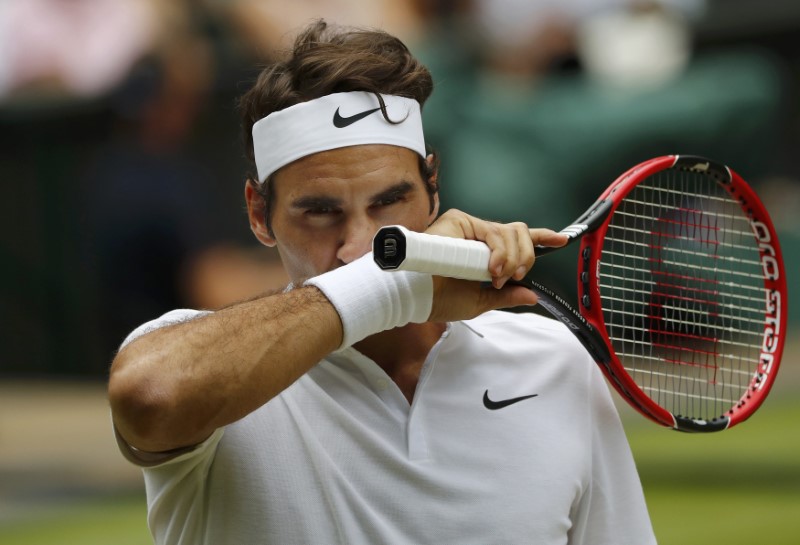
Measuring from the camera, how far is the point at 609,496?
270 cm

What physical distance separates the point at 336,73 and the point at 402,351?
0.62 metres

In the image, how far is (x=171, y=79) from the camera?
935 cm

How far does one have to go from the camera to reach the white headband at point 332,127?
9.05 feet

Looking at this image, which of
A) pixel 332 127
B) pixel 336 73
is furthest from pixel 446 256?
pixel 336 73

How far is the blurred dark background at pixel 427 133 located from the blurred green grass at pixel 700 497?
4.42 feet

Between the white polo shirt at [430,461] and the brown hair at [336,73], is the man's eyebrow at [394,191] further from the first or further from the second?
the white polo shirt at [430,461]

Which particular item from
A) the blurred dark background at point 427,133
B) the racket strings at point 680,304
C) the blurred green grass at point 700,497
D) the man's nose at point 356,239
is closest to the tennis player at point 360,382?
the man's nose at point 356,239

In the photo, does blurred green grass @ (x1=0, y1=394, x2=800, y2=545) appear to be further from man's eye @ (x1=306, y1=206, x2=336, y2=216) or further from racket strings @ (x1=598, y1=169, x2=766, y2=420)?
man's eye @ (x1=306, y1=206, x2=336, y2=216)

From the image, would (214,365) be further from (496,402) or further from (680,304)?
(680,304)

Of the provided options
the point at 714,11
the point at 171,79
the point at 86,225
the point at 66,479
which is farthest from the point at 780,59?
the point at 66,479

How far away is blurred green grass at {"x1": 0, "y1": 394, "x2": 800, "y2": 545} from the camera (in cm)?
642

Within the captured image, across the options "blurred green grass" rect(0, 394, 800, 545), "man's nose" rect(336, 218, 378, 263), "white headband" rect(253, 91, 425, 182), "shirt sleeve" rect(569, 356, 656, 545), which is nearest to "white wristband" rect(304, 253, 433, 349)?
"man's nose" rect(336, 218, 378, 263)

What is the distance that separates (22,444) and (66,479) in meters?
1.01

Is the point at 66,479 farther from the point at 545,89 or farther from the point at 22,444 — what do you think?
the point at 545,89
